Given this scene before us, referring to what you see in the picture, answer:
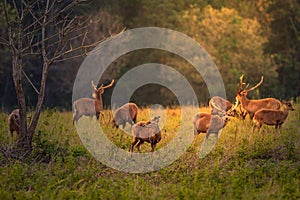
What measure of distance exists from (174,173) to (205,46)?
24.5m

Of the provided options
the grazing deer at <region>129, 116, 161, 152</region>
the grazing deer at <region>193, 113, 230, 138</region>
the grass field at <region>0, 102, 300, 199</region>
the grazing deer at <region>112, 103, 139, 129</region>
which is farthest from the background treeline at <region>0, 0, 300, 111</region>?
the grazing deer at <region>129, 116, 161, 152</region>

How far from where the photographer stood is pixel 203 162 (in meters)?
11.3

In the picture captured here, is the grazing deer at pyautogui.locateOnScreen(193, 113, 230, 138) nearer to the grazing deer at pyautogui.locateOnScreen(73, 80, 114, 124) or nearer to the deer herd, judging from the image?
the deer herd

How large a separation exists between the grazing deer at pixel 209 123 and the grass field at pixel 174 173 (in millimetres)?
279

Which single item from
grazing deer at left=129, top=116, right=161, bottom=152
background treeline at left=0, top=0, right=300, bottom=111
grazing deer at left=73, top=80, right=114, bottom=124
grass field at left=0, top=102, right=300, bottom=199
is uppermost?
background treeline at left=0, top=0, right=300, bottom=111

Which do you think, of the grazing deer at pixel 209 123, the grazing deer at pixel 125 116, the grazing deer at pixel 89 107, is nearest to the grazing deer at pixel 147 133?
the grazing deer at pixel 209 123

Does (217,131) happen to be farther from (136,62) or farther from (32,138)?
(136,62)

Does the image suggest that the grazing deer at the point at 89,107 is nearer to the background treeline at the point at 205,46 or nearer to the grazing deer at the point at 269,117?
the grazing deer at the point at 269,117

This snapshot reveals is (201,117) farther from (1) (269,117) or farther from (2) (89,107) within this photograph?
(2) (89,107)

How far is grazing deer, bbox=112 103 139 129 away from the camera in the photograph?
15.0 meters

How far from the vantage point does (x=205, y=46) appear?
113 feet

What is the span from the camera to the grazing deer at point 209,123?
12844 millimetres

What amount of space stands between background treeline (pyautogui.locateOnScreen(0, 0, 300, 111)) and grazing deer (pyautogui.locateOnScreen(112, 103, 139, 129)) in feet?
47.2

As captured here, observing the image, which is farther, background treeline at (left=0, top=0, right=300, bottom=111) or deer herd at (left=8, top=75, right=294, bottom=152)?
background treeline at (left=0, top=0, right=300, bottom=111)
